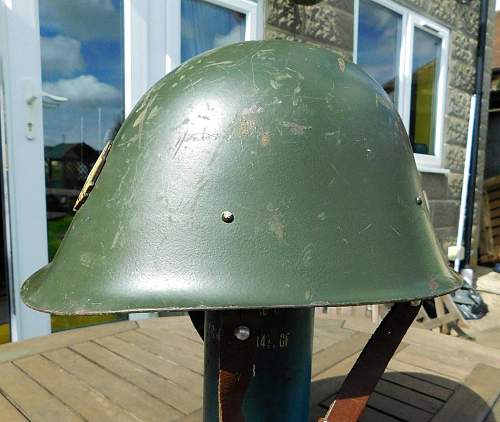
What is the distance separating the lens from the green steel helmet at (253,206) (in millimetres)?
660

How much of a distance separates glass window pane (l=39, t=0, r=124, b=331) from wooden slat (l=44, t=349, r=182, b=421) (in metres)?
0.94

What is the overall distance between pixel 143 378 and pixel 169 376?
0.09 m

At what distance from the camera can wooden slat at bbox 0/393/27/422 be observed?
123 centimetres

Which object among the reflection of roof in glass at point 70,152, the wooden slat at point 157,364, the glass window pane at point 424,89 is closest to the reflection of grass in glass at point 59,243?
the reflection of roof in glass at point 70,152

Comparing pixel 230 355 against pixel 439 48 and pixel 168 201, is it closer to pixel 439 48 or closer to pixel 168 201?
pixel 168 201

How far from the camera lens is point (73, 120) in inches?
99.3

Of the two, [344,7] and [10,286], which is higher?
[344,7]

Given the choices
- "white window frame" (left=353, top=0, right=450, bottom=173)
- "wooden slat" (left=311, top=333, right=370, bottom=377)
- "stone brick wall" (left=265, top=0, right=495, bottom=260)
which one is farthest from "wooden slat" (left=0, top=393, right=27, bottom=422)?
"stone brick wall" (left=265, top=0, right=495, bottom=260)

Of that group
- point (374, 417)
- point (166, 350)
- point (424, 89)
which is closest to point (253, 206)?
point (374, 417)

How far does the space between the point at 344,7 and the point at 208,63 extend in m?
3.54

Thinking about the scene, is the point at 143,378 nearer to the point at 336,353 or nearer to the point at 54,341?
the point at 54,341

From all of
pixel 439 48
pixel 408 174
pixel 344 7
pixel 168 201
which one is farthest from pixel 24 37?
pixel 439 48

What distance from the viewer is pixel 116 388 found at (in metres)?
1.46

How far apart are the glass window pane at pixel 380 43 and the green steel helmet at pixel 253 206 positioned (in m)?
3.71
